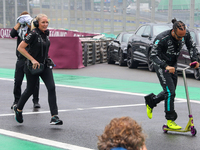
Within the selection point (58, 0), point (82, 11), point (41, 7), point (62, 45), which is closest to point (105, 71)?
point (62, 45)

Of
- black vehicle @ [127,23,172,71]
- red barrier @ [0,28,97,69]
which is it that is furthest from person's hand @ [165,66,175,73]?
red barrier @ [0,28,97,69]

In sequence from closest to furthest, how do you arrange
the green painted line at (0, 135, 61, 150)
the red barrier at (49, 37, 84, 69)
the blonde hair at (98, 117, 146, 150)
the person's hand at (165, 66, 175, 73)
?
the blonde hair at (98, 117, 146, 150) < the green painted line at (0, 135, 61, 150) < the person's hand at (165, 66, 175, 73) < the red barrier at (49, 37, 84, 69)

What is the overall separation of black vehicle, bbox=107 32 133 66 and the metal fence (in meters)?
6.22

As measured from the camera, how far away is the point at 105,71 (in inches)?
700

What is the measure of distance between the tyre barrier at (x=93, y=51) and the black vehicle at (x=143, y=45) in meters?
1.91

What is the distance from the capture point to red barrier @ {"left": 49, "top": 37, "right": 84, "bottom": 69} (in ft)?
59.0

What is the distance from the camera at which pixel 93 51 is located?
20.5m

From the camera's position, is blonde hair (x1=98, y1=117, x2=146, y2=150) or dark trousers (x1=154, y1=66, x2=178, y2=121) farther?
dark trousers (x1=154, y1=66, x2=178, y2=121)

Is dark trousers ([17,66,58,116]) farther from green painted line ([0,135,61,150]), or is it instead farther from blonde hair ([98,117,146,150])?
blonde hair ([98,117,146,150])

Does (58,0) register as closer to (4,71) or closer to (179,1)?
(179,1)

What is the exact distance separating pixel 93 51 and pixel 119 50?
1201mm

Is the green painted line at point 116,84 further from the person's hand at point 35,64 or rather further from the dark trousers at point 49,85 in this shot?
the person's hand at point 35,64

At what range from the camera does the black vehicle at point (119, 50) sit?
65.9 feet

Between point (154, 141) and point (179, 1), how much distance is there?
69.0ft
